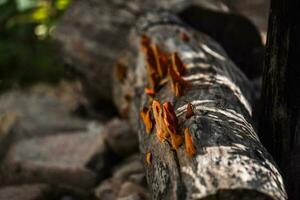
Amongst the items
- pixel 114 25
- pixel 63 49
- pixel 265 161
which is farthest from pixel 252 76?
pixel 265 161

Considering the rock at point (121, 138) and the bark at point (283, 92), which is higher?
the bark at point (283, 92)

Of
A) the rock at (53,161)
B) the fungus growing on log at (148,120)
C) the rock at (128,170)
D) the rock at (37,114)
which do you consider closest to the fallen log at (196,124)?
the fungus growing on log at (148,120)

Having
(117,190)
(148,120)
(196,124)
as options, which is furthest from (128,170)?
(196,124)

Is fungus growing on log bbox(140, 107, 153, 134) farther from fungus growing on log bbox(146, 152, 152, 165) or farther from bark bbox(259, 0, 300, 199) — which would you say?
bark bbox(259, 0, 300, 199)

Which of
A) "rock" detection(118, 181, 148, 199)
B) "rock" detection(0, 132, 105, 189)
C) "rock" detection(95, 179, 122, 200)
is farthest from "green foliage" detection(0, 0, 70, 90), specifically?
"rock" detection(118, 181, 148, 199)

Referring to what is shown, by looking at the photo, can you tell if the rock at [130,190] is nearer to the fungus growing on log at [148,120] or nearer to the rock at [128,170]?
the rock at [128,170]

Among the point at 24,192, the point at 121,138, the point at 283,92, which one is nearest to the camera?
the point at 283,92

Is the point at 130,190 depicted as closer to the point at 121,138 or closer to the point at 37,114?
the point at 121,138
